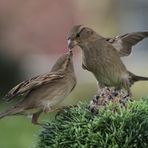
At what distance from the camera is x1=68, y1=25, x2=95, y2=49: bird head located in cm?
663

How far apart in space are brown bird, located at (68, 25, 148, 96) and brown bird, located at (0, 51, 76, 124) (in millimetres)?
1123

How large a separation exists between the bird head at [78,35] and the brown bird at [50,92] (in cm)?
41

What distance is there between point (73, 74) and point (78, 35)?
35.1 inches

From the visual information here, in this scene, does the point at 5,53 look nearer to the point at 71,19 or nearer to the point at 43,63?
the point at 43,63

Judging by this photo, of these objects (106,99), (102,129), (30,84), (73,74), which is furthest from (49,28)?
(102,129)

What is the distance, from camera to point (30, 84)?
572 cm

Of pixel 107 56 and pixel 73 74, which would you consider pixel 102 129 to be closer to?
pixel 73 74

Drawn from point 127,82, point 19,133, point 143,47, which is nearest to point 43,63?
point 143,47

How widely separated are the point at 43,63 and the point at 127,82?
12.3 meters

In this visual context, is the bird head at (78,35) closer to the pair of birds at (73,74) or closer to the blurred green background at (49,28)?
the pair of birds at (73,74)

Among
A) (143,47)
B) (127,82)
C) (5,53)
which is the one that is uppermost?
(127,82)

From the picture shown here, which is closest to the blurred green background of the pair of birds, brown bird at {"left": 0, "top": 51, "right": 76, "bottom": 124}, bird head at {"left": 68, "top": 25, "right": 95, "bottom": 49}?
the pair of birds

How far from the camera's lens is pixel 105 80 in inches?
285

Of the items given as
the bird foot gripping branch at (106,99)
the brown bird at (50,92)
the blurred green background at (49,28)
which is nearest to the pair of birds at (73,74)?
the brown bird at (50,92)
